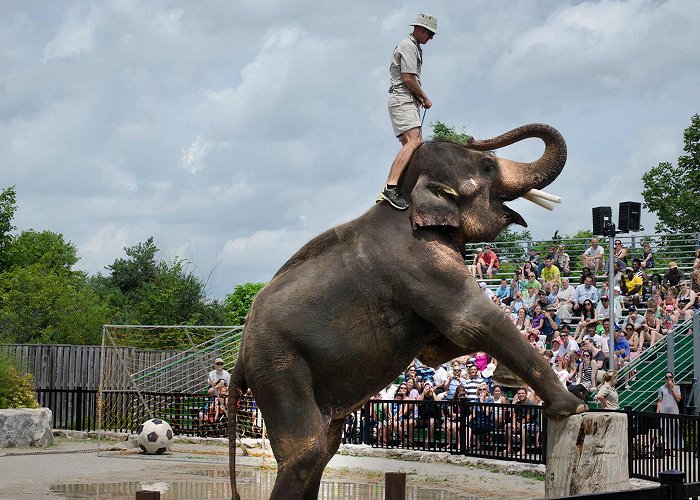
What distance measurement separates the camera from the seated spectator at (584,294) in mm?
20844

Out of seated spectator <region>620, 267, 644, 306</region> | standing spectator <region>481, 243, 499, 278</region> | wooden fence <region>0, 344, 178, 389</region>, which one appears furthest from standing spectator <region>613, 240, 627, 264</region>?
wooden fence <region>0, 344, 178, 389</region>

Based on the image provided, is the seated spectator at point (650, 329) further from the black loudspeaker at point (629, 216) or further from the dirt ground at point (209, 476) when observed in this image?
the dirt ground at point (209, 476)

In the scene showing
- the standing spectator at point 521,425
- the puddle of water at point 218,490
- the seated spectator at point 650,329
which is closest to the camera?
the puddle of water at point 218,490

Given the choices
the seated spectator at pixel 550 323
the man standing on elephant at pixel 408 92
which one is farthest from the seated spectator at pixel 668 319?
the man standing on elephant at pixel 408 92

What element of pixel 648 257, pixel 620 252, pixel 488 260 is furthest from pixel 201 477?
pixel 488 260

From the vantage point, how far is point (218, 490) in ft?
45.0

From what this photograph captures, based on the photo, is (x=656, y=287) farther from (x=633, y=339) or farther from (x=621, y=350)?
(x=621, y=350)

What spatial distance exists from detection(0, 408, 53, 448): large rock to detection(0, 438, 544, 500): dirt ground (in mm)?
591

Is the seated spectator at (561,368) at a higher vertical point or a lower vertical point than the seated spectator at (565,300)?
lower

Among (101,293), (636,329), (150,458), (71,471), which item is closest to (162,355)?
(150,458)

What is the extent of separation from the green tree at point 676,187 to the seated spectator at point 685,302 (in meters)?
22.8

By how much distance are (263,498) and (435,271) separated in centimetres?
774

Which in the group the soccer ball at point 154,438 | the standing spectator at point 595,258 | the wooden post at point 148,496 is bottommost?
the soccer ball at point 154,438

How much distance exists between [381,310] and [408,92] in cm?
150
